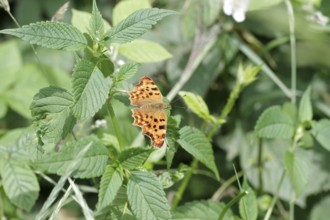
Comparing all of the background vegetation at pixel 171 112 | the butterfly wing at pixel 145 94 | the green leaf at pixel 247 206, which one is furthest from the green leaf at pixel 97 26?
the green leaf at pixel 247 206

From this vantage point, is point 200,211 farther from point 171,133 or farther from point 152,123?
point 152,123

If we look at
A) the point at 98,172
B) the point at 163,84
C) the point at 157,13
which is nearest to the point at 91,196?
the point at 163,84

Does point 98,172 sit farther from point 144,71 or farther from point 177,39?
point 177,39

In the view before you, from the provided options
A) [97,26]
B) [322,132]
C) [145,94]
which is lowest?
[322,132]

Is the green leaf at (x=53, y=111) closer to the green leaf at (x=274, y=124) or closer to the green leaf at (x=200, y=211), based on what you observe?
the green leaf at (x=200, y=211)

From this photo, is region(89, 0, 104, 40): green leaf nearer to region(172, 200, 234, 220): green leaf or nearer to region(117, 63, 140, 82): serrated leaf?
region(117, 63, 140, 82): serrated leaf

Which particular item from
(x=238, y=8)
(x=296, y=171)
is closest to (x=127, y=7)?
(x=238, y=8)

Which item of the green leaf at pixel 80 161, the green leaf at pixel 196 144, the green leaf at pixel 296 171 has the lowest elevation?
the green leaf at pixel 296 171

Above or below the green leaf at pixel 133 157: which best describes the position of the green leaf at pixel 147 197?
below
